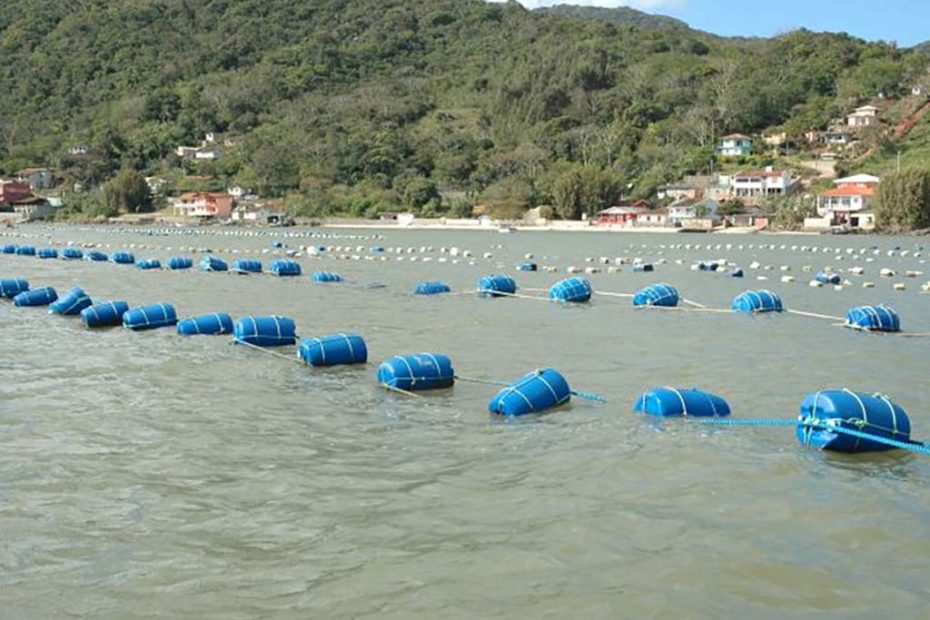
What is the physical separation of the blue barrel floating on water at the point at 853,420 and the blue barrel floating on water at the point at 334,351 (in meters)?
9.85

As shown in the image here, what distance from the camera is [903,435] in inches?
520

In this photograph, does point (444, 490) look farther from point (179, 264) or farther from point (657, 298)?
point (179, 264)

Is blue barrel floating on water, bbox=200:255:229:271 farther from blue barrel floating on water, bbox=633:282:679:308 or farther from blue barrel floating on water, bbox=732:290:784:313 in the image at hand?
blue barrel floating on water, bbox=732:290:784:313

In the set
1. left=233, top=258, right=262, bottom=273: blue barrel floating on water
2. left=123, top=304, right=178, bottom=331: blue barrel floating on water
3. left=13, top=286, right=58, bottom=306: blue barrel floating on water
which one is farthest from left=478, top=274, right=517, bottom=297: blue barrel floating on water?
left=233, top=258, right=262, bottom=273: blue barrel floating on water

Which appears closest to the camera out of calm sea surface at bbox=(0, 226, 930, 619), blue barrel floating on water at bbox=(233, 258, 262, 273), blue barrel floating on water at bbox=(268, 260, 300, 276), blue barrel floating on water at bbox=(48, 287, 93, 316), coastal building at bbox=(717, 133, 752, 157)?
calm sea surface at bbox=(0, 226, 930, 619)

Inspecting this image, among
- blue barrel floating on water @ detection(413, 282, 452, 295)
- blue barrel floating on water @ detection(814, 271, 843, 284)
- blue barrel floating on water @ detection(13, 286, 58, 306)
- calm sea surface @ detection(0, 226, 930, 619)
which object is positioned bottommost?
calm sea surface @ detection(0, 226, 930, 619)

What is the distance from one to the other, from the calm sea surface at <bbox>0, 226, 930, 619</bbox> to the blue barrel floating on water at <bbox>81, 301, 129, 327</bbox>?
7.20ft

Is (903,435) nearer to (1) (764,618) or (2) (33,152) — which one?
(1) (764,618)

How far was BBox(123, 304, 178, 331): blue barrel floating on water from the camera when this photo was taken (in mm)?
25562

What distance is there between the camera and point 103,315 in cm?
2650

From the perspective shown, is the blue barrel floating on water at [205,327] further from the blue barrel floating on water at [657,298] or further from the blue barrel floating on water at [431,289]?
the blue barrel floating on water at [657,298]

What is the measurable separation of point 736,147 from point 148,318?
120m

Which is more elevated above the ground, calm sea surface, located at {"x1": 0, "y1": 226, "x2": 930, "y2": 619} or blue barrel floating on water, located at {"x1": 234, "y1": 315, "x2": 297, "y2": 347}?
blue barrel floating on water, located at {"x1": 234, "y1": 315, "x2": 297, "y2": 347}

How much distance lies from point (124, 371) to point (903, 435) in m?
14.6
